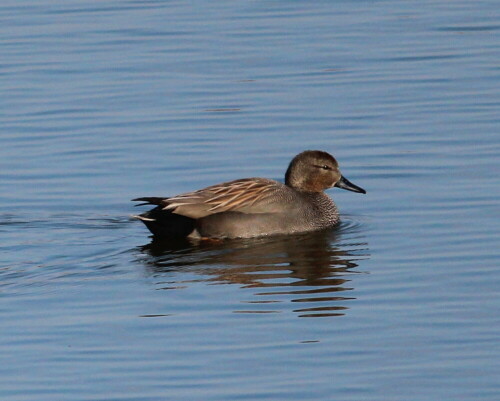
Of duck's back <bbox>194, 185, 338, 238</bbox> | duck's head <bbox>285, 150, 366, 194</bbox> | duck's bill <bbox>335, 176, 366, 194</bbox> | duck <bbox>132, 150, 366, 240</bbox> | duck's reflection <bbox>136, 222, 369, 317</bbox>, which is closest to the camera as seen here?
duck's reflection <bbox>136, 222, 369, 317</bbox>

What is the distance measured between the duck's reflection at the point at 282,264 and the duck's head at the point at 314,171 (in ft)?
2.34

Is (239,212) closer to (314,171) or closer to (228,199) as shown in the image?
(228,199)

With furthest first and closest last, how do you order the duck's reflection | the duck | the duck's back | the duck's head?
1. the duck's head
2. the duck's back
3. the duck
4. the duck's reflection

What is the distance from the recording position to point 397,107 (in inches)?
666

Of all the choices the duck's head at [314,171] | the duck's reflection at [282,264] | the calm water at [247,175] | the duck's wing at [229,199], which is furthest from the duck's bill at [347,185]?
the duck's wing at [229,199]

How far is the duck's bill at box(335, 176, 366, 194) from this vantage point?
13.8 meters

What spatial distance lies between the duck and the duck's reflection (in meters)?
0.11

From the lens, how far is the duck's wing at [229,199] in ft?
42.9

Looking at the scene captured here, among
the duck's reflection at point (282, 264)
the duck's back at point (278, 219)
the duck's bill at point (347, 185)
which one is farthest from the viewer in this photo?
the duck's bill at point (347, 185)

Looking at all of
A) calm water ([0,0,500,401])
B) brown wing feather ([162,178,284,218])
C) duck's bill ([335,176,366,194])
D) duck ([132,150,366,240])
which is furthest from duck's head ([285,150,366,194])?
brown wing feather ([162,178,284,218])

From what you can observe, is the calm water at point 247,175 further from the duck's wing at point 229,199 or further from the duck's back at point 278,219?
the duck's wing at point 229,199

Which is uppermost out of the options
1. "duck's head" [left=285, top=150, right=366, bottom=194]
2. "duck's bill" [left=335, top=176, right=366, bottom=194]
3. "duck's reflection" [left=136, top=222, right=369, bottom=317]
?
"duck's head" [left=285, top=150, right=366, bottom=194]

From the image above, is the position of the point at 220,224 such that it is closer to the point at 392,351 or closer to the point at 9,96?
the point at 392,351

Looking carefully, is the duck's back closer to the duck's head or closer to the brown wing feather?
the brown wing feather
